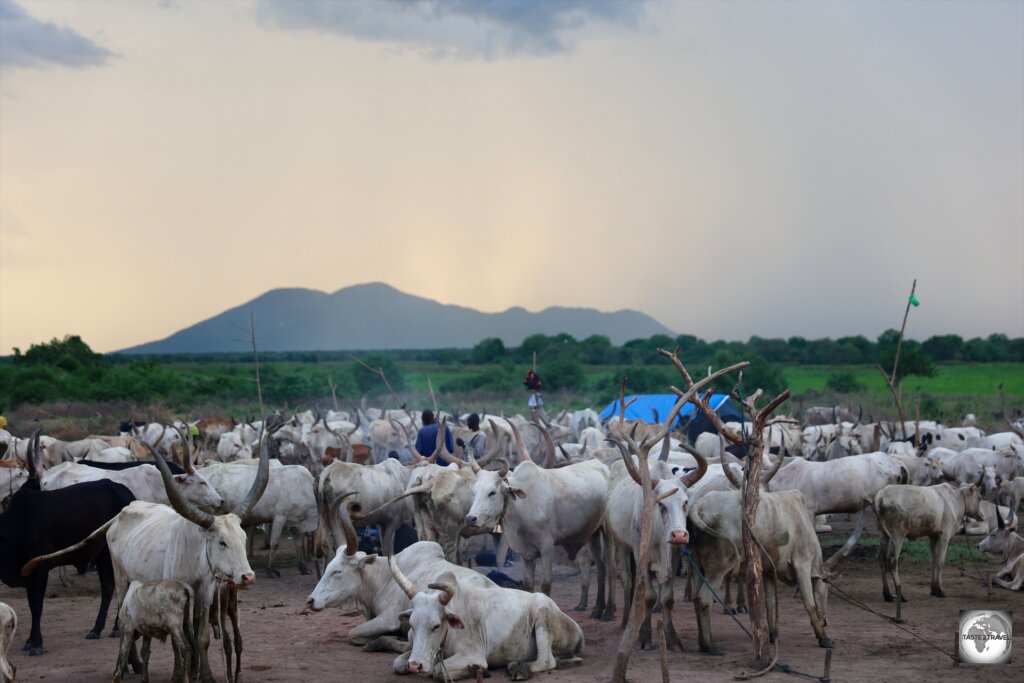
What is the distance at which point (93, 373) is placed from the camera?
50875 millimetres

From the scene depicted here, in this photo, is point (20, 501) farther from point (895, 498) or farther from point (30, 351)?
point (30, 351)

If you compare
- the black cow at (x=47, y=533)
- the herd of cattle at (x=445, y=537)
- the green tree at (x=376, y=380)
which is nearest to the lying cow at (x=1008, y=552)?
the herd of cattle at (x=445, y=537)

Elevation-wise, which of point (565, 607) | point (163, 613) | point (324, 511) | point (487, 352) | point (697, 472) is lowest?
point (565, 607)

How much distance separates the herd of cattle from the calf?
0.01 metres

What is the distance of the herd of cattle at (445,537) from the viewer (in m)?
8.29

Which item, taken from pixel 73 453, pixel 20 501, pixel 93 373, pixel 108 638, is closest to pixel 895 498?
pixel 108 638

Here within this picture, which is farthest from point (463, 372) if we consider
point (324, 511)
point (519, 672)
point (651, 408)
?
point (519, 672)

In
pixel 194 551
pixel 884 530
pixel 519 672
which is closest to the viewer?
pixel 194 551

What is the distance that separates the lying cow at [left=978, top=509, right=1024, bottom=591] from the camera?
12586mm

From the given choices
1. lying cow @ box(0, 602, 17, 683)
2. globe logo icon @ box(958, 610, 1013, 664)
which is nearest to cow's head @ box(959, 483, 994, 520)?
globe logo icon @ box(958, 610, 1013, 664)

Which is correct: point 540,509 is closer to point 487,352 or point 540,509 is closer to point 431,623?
point 431,623

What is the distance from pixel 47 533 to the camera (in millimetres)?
10500

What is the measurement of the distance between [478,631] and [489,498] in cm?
185

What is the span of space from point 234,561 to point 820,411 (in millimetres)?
29013
